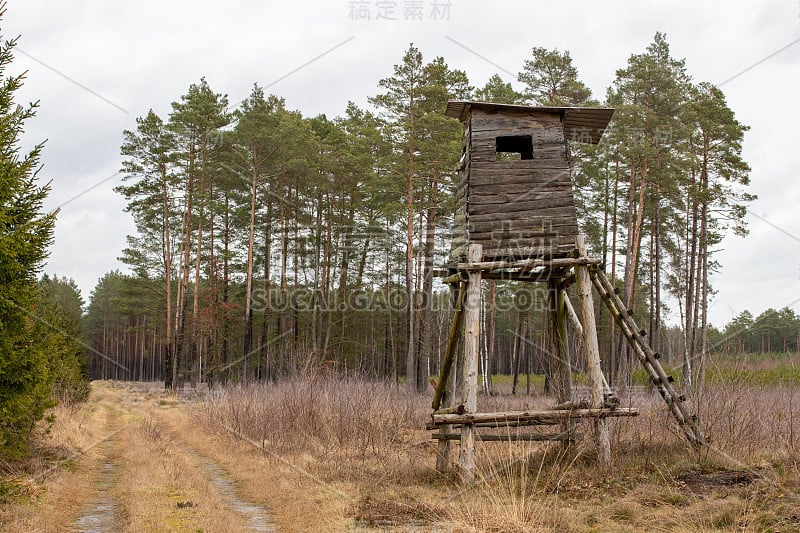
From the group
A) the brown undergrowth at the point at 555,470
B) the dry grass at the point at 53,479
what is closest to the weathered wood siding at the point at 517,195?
the brown undergrowth at the point at 555,470

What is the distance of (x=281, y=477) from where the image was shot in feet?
34.7

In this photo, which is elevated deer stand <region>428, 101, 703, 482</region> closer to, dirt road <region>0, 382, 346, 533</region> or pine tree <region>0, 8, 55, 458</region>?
dirt road <region>0, 382, 346, 533</region>

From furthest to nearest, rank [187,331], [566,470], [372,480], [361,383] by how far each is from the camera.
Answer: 1. [187,331]
2. [361,383]
3. [372,480]
4. [566,470]

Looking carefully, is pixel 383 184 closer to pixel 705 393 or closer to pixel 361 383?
pixel 361 383

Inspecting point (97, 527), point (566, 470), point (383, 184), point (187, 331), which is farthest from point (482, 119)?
point (187, 331)

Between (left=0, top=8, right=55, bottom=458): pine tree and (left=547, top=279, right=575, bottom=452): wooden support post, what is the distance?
8543 mm

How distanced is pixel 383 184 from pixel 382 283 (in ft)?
54.8

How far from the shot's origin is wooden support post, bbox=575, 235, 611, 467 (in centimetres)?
969

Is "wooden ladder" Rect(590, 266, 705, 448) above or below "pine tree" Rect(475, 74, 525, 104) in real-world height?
below

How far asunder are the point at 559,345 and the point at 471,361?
2507mm

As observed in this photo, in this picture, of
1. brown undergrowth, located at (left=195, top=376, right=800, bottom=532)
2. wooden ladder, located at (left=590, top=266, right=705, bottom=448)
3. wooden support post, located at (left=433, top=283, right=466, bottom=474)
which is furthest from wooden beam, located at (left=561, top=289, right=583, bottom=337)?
wooden support post, located at (left=433, top=283, right=466, bottom=474)

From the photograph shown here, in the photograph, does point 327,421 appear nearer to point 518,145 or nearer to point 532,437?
point 532,437

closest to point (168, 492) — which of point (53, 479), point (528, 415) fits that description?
point (53, 479)

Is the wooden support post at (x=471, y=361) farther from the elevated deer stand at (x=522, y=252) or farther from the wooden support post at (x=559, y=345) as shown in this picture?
the wooden support post at (x=559, y=345)
